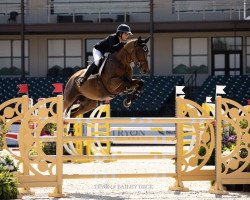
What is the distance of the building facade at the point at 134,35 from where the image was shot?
123 feet

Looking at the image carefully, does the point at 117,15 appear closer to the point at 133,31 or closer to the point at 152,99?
the point at 133,31

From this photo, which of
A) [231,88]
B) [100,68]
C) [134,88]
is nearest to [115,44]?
[100,68]

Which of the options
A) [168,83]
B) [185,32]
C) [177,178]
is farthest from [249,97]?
[177,178]

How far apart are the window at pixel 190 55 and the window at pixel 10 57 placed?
825 cm

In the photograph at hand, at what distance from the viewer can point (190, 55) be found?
38344 mm

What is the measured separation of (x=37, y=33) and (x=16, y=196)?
1086 inches

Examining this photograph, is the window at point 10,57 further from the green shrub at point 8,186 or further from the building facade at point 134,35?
the green shrub at point 8,186

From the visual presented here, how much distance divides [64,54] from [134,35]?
403 cm

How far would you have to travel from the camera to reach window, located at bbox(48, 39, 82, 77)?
38594 millimetres

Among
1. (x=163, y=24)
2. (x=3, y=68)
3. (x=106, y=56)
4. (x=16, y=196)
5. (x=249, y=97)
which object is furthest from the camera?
(x=3, y=68)

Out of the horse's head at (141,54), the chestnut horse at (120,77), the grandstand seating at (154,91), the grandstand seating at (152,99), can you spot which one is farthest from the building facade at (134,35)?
the horse's head at (141,54)

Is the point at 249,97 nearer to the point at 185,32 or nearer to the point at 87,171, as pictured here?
the point at 185,32

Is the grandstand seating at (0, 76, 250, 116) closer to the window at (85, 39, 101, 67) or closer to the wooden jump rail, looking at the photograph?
the window at (85, 39, 101, 67)

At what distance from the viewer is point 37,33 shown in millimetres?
37219
